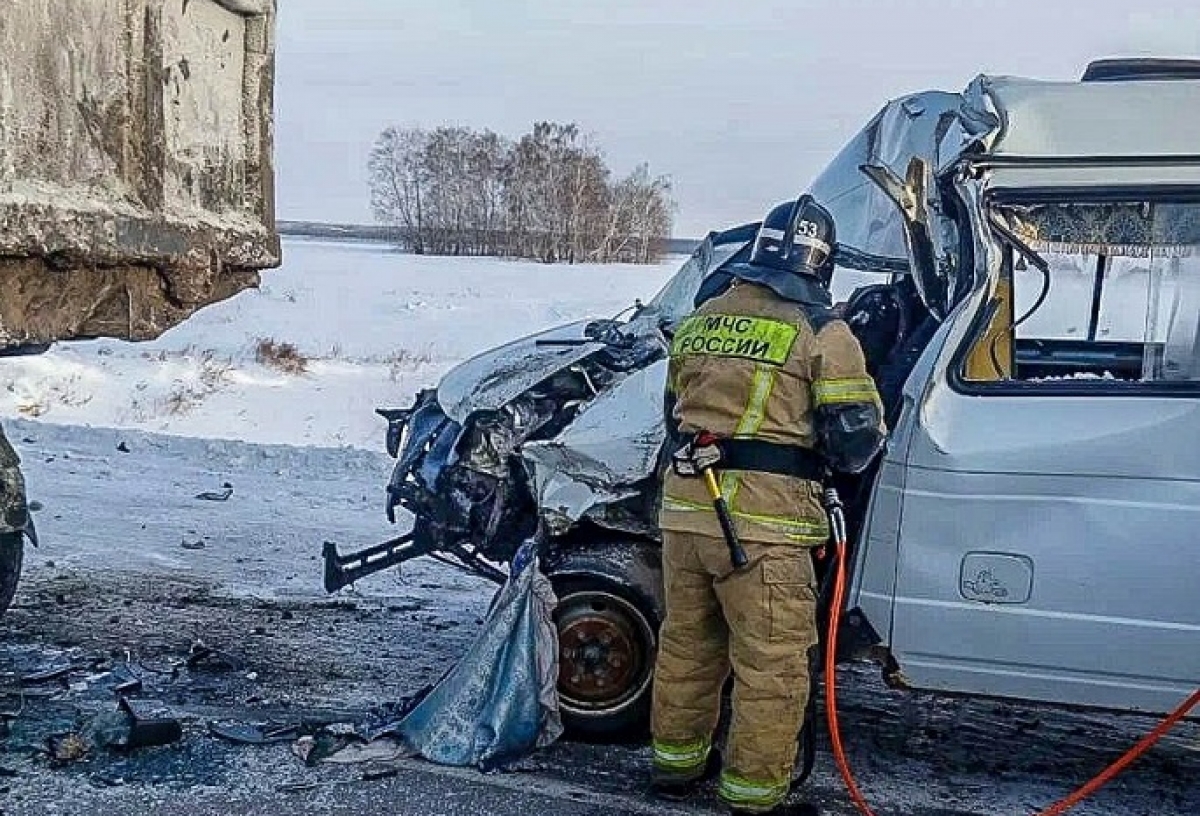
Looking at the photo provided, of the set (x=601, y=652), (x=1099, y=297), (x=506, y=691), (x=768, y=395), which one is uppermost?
(x=1099, y=297)

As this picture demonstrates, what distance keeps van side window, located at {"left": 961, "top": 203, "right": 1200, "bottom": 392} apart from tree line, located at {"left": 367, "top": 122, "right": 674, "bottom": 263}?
121ft

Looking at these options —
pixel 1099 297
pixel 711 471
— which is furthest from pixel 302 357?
pixel 711 471

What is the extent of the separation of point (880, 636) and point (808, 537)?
407 millimetres

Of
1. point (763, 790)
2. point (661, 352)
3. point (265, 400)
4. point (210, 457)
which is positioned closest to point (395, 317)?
point (265, 400)

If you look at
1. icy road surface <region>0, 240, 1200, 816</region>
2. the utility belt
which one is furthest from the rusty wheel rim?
Result: the utility belt

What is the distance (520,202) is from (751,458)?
45370mm

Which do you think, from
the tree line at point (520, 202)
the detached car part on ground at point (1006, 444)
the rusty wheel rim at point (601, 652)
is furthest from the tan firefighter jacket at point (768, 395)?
the tree line at point (520, 202)

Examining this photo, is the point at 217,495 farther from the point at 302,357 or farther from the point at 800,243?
the point at 302,357

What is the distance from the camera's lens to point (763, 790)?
3.93 meters

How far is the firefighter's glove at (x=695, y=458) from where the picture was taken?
13.0ft

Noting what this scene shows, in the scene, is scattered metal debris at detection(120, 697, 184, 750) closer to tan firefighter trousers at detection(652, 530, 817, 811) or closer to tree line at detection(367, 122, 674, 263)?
tan firefighter trousers at detection(652, 530, 817, 811)

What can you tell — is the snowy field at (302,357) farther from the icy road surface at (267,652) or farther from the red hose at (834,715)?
the red hose at (834,715)

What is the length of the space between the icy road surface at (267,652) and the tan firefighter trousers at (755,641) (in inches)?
11.4

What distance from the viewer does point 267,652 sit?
5.39 metres
